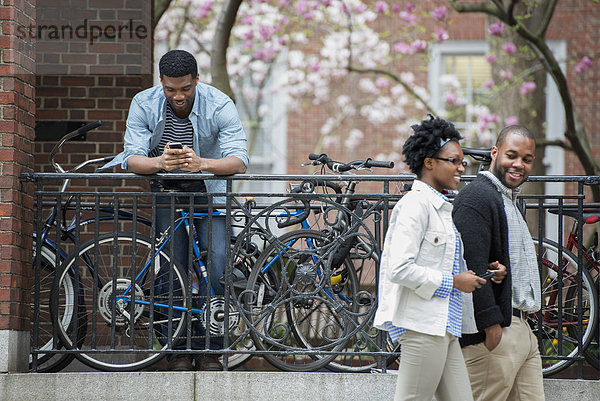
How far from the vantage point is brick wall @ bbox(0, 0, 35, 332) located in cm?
581

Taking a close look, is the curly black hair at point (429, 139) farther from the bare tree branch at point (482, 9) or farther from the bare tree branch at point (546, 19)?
the bare tree branch at point (546, 19)

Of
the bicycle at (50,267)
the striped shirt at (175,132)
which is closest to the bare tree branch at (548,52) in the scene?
the striped shirt at (175,132)

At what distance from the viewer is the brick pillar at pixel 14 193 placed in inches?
228

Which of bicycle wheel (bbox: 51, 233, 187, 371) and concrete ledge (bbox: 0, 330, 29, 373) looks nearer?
concrete ledge (bbox: 0, 330, 29, 373)

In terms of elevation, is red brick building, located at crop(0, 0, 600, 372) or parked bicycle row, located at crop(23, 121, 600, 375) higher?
red brick building, located at crop(0, 0, 600, 372)

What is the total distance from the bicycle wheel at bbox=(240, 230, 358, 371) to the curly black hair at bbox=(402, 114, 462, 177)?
167cm

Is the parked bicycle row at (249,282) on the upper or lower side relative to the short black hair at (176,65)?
lower

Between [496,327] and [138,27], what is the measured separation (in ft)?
14.8

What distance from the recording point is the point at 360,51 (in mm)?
18078

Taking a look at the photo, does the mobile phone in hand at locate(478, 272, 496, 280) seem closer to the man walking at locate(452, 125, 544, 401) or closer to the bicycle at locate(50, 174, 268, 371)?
the man walking at locate(452, 125, 544, 401)

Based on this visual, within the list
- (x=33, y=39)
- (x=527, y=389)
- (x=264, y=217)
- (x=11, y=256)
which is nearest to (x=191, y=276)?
(x=264, y=217)

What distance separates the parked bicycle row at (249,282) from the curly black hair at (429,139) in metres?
1.35

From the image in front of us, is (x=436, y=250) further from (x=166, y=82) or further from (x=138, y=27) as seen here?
(x=138, y=27)

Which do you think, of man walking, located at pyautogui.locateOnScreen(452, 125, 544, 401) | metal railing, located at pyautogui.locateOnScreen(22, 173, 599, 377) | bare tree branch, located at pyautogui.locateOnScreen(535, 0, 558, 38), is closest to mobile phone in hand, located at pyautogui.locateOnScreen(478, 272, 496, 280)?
man walking, located at pyautogui.locateOnScreen(452, 125, 544, 401)
